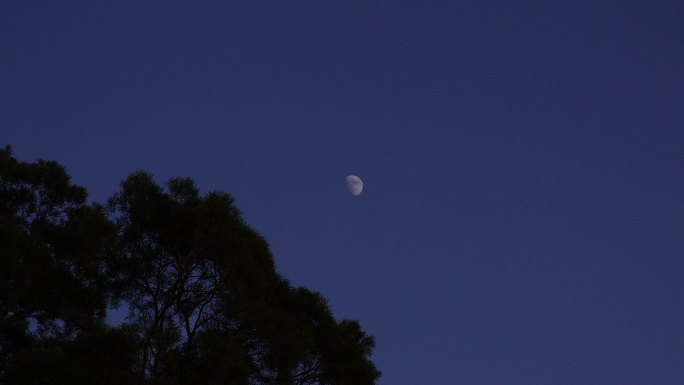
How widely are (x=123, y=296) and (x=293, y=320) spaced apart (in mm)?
5003

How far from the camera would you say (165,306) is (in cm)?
2242

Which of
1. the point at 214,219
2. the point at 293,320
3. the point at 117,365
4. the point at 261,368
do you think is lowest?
the point at 117,365

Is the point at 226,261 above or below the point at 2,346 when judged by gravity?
above

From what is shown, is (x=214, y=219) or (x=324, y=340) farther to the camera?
(x=324, y=340)

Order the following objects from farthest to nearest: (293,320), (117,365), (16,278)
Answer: (293,320) < (16,278) < (117,365)

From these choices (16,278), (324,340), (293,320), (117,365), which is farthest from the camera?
(324,340)

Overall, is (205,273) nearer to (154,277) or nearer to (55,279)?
(154,277)

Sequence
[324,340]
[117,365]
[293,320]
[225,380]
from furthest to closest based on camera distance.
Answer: [324,340] < [293,320] < [225,380] < [117,365]

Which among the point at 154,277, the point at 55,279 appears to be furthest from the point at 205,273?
the point at 55,279

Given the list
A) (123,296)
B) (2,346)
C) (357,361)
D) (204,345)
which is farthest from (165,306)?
(357,361)

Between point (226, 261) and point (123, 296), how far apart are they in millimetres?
3175

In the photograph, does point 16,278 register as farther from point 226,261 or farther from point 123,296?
point 226,261

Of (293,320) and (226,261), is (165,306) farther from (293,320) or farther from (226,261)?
(293,320)

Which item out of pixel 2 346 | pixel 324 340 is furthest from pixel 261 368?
pixel 2 346
